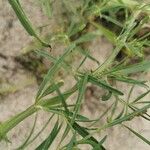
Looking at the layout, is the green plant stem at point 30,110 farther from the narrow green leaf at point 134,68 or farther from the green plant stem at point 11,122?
the narrow green leaf at point 134,68

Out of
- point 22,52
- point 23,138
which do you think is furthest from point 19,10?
point 23,138

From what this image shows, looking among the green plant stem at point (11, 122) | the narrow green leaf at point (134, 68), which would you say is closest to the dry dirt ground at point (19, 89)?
the green plant stem at point (11, 122)

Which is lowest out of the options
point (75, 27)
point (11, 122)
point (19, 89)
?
point (11, 122)

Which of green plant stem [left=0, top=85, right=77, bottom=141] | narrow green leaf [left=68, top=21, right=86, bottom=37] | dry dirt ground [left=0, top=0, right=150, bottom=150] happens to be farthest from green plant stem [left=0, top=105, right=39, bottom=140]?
narrow green leaf [left=68, top=21, right=86, bottom=37]

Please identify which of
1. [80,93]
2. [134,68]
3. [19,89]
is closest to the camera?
[80,93]

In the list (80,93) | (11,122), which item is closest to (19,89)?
(11,122)

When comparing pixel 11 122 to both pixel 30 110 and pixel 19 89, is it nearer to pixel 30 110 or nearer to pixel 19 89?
pixel 30 110

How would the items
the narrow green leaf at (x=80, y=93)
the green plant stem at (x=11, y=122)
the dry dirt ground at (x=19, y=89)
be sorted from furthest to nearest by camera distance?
the dry dirt ground at (x=19, y=89) < the green plant stem at (x=11, y=122) < the narrow green leaf at (x=80, y=93)

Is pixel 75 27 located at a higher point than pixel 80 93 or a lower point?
higher
